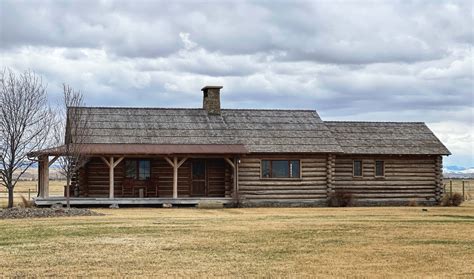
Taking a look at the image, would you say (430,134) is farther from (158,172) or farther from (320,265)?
(320,265)

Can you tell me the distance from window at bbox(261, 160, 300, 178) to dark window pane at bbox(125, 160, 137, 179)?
6347 millimetres

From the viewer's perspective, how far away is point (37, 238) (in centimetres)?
2294

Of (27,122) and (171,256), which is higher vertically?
(27,122)

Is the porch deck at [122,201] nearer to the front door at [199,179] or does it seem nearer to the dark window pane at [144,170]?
the front door at [199,179]

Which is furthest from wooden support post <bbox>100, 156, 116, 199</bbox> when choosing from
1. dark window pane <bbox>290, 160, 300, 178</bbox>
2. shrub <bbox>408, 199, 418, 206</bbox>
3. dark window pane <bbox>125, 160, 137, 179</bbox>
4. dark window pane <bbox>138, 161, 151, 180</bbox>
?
shrub <bbox>408, 199, 418, 206</bbox>

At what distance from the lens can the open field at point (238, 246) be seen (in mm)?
16922

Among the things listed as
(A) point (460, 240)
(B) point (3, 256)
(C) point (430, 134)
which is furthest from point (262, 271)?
(C) point (430, 134)

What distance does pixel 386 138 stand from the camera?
1813 inches

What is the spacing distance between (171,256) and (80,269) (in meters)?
2.67

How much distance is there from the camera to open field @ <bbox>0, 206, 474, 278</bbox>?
16922 millimetres

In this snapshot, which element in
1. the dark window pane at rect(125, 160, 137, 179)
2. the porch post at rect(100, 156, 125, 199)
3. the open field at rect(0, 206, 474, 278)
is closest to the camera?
the open field at rect(0, 206, 474, 278)

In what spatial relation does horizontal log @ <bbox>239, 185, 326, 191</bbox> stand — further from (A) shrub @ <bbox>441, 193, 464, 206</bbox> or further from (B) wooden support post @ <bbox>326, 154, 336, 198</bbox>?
(A) shrub @ <bbox>441, 193, 464, 206</bbox>

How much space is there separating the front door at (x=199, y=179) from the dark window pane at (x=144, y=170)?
2.35 meters

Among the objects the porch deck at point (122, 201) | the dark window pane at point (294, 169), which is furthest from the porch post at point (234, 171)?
the dark window pane at point (294, 169)
